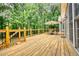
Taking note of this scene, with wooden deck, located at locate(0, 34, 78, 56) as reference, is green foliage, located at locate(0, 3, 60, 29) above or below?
above

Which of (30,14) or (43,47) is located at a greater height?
(30,14)

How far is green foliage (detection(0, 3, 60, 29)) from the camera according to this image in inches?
152

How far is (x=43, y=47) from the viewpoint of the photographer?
3.91 metres

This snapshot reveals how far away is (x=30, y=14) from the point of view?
3.91 m

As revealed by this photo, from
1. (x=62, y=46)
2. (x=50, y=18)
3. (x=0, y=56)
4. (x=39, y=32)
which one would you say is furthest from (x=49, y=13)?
(x=0, y=56)

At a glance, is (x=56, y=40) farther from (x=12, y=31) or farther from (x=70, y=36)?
(x=12, y=31)

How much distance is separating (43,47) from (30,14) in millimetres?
669

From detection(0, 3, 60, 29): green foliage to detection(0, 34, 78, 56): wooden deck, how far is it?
0.29m

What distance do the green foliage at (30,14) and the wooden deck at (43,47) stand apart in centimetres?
29

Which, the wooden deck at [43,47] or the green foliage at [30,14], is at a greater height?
the green foliage at [30,14]

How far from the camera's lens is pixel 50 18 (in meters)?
3.87

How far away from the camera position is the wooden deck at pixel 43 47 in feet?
12.5

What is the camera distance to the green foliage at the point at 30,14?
386 centimetres

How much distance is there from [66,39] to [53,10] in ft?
2.14
